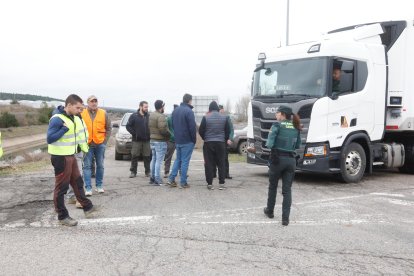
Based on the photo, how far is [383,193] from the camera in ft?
30.1

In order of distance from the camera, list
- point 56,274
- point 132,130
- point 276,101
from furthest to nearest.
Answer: point 132,130, point 276,101, point 56,274

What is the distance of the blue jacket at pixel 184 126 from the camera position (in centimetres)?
909

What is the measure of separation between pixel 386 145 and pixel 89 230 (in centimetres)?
814

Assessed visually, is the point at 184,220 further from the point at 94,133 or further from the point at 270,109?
the point at 270,109

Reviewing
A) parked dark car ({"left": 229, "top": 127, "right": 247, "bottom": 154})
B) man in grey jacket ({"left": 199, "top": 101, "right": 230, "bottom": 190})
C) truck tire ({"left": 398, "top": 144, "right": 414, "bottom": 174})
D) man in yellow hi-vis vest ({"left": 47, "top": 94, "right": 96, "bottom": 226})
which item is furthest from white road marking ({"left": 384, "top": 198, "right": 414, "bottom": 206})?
parked dark car ({"left": 229, "top": 127, "right": 247, "bottom": 154})

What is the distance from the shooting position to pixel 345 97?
9.66 metres

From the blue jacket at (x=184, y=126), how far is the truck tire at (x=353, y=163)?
11.3 ft

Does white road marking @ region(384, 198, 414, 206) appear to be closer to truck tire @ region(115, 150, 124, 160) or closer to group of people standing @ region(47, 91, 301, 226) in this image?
Answer: group of people standing @ region(47, 91, 301, 226)

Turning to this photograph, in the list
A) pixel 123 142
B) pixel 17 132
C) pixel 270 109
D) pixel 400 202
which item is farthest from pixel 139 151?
pixel 17 132

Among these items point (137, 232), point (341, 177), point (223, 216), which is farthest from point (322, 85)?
point (137, 232)

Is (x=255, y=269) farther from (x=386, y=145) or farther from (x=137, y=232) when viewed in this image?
(x=386, y=145)

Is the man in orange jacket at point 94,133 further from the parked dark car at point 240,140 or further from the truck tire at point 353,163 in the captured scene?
the parked dark car at point 240,140

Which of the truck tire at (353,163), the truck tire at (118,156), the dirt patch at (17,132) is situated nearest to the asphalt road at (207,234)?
the truck tire at (353,163)

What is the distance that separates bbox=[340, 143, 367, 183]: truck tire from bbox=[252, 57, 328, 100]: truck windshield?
161 centimetres
